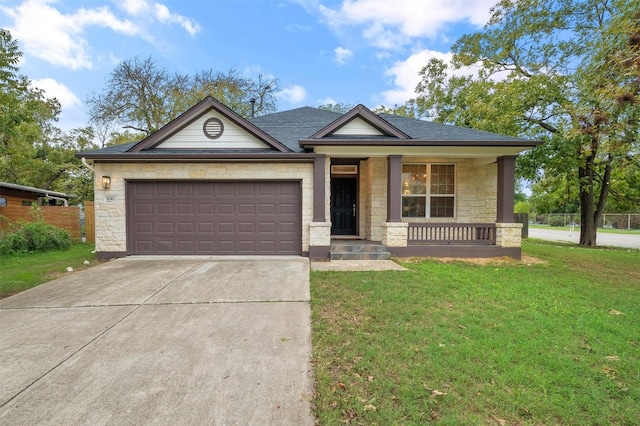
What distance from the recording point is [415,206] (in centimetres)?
917

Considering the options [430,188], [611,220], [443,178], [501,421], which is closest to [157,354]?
[501,421]

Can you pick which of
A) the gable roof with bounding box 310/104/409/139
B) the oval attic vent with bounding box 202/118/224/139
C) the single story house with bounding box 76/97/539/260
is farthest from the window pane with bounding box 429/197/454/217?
the oval attic vent with bounding box 202/118/224/139

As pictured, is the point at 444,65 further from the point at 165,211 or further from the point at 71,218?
the point at 71,218

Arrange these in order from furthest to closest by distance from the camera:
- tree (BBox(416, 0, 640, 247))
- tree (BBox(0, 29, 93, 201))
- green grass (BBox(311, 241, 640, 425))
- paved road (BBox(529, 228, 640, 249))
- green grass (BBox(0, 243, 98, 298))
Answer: tree (BBox(0, 29, 93, 201)) < paved road (BBox(529, 228, 640, 249)) < tree (BBox(416, 0, 640, 247)) < green grass (BBox(0, 243, 98, 298)) < green grass (BBox(311, 241, 640, 425))

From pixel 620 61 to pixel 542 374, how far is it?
6096 mm

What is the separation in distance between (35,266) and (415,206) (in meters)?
10.3

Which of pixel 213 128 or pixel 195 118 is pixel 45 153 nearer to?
pixel 195 118

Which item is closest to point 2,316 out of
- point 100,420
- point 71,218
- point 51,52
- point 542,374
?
point 100,420

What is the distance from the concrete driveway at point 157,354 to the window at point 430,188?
5.38 m

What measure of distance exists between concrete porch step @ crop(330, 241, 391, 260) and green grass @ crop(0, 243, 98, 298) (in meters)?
6.19

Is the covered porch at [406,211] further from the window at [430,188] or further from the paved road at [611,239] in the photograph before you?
the paved road at [611,239]

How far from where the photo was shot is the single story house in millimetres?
7777

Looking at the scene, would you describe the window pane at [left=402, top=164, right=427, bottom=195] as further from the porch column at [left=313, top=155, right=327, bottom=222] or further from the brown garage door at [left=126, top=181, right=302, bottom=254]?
the brown garage door at [left=126, top=181, right=302, bottom=254]

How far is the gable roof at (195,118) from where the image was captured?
26.1 ft
